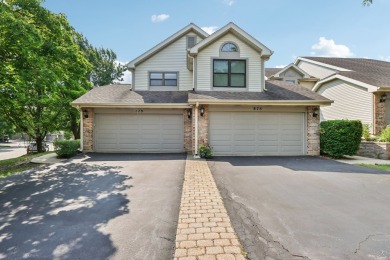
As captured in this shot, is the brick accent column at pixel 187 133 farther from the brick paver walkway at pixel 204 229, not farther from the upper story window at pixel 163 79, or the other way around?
the brick paver walkway at pixel 204 229

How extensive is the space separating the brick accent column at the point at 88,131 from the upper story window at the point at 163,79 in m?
4.33

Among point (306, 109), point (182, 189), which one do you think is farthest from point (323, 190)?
point (306, 109)

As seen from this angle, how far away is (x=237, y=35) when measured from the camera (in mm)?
12031

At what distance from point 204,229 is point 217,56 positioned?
10657 mm

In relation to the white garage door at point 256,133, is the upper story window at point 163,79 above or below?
above

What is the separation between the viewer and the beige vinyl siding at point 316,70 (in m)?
19.2

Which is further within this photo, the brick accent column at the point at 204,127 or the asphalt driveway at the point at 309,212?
the brick accent column at the point at 204,127

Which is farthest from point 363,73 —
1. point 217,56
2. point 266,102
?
point 217,56

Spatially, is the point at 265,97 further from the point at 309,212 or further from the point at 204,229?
the point at 204,229

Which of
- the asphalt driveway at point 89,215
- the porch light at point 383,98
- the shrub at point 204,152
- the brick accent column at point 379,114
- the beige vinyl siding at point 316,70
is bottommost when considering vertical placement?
the asphalt driveway at point 89,215

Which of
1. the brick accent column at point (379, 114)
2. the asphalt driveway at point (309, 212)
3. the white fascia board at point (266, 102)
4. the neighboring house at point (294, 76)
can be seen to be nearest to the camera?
the asphalt driveway at point (309, 212)

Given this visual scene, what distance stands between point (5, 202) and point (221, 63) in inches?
433

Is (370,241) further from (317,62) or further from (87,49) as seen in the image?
(87,49)

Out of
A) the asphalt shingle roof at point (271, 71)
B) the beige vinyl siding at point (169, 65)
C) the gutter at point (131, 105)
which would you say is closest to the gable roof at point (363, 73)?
the asphalt shingle roof at point (271, 71)
